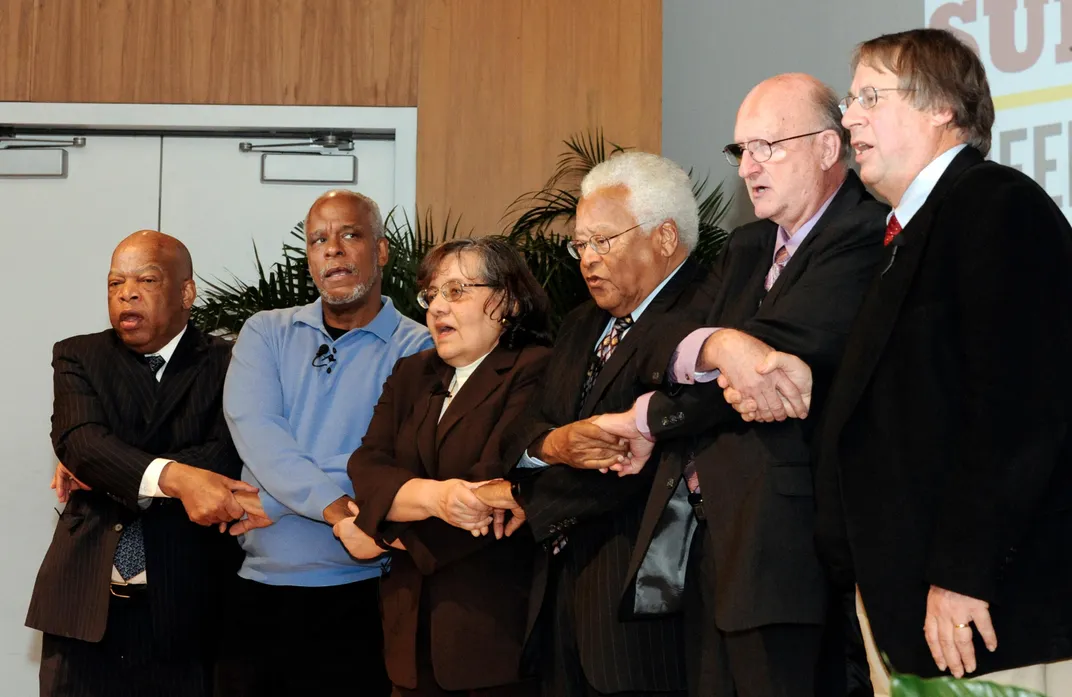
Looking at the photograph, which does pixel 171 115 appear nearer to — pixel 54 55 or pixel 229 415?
pixel 54 55

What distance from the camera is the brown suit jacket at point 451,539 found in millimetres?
2611

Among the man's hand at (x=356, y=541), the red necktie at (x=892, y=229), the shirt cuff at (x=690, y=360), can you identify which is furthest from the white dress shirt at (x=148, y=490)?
the red necktie at (x=892, y=229)

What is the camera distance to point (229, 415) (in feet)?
10.4

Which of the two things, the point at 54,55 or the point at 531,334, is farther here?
the point at 54,55

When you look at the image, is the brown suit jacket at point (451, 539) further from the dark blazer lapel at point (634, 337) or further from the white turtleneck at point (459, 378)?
the dark blazer lapel at point (634, 337)

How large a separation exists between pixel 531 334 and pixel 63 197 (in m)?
3.21

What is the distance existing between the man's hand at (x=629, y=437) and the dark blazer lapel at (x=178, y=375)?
1.46 metres

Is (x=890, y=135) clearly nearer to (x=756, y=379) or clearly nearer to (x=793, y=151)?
(x=793, y=151)

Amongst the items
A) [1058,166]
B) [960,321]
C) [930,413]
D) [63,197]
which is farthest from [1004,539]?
[63,197]

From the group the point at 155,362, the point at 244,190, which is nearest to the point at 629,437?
the point at 155,362

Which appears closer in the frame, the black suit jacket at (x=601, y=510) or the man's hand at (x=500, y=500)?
the black suit jacket at (x=601, y=510)

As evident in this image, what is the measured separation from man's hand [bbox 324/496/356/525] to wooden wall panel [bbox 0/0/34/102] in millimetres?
3150

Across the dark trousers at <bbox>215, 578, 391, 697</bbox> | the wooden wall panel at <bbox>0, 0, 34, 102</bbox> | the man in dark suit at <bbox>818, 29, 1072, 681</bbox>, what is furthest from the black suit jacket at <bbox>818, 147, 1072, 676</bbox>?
the wooden wall panel at <bbox>0, 0, 34, 102</bbox>

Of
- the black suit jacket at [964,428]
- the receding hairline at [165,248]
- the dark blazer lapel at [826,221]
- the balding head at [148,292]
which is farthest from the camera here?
the receding hairline at [165,248]
